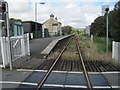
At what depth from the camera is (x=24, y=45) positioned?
12.1 m

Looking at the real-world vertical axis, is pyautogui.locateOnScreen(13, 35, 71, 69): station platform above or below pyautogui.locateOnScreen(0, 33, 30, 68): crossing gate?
below

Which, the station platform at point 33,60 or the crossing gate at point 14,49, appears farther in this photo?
the station platform at point 33,60

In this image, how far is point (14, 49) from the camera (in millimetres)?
10289

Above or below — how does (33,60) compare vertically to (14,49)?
below

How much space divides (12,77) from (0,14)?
11.3ft

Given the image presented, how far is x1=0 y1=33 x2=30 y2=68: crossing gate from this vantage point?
8.42m

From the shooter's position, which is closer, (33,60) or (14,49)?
(14,49)

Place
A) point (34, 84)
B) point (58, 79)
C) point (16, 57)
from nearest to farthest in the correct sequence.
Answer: point (34, 84) < point (58, 79) < point (16, 57)

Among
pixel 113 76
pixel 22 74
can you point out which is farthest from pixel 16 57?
pixel 113 76

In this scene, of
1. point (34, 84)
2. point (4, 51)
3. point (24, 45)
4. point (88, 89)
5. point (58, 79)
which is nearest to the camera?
point (88, 89)

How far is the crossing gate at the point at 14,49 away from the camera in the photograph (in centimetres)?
842

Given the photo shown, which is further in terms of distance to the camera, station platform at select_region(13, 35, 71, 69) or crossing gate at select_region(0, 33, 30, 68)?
Answer: station platform at select_region(13, 35, 71, 69)

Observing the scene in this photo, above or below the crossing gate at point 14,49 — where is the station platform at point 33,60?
below

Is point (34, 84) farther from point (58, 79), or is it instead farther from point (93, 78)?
point (93, 78)
